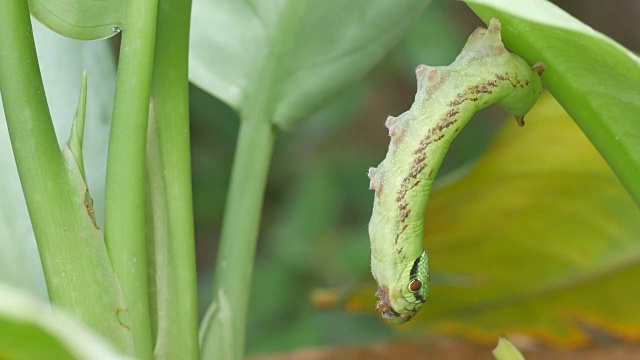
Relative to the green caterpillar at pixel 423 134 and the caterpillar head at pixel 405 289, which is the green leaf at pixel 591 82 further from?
the caterpillar head at pixel 405 289

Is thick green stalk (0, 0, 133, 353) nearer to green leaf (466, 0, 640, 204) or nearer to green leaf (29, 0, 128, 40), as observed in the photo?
green leaf (29, 0, 128, 40)

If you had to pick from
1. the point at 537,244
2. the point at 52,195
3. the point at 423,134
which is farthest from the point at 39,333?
the point at 537,244

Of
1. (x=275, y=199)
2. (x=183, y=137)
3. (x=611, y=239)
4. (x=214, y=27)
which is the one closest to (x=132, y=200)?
(x=183, y=137)

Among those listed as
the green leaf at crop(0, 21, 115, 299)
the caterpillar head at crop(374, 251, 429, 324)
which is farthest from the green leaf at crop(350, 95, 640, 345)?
the green leaf at crop(0, 21, 115, 299)

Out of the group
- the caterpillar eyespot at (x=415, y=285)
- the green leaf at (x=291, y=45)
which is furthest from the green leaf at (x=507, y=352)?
the green leaf at (x=291, y=45)

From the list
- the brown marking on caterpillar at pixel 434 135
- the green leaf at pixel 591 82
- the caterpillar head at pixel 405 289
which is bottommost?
the caterpillar head at pixel 405 289
